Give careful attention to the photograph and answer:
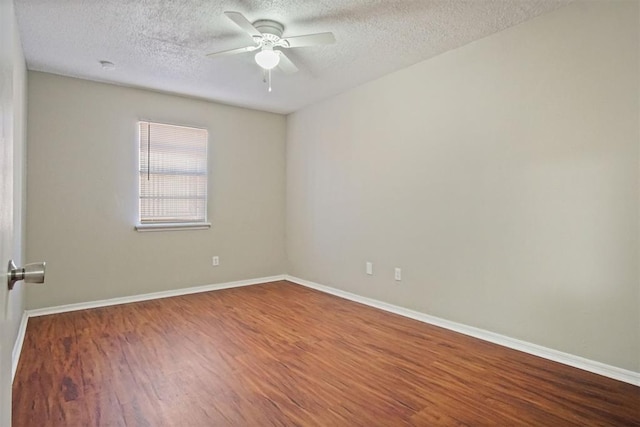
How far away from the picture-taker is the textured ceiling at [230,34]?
2.47 m

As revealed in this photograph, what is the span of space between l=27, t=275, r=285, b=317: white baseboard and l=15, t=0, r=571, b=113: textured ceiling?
2.38 metres

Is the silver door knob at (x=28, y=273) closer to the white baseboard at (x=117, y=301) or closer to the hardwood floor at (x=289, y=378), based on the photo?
the hardwood floor at (x=289, y=378)

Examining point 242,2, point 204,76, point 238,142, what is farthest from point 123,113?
point 242,2

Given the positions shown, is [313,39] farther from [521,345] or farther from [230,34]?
[521,345]

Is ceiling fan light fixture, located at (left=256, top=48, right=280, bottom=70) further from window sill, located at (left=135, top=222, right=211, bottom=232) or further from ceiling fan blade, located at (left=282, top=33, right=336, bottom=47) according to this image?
window sill, located at (left=135, top=222, right=211, bottom=232)

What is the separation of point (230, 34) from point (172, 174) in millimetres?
2127

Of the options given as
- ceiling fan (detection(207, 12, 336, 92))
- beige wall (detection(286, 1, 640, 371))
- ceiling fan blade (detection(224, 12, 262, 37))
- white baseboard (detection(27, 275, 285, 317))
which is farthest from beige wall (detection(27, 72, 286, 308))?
ceiling fan blade (detection(224, 12, 262, 37))

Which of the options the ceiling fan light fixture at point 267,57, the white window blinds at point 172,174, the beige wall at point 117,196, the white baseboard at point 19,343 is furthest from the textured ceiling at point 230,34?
the white baseboard at point 19,343

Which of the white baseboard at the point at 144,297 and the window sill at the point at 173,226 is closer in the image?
the white baseboard at the point at 144,297

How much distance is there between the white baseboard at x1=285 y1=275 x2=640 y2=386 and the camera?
2.31 m

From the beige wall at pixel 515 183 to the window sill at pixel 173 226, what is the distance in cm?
190

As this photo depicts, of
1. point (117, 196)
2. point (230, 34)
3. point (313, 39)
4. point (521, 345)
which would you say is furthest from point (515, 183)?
point (117, 196)

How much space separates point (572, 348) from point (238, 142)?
13.9 feet

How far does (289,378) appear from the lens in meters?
2.33
